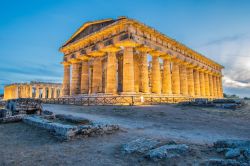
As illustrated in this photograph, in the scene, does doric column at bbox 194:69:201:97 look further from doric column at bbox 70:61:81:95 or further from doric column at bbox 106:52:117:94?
doric column at bbox 70:61:81:95

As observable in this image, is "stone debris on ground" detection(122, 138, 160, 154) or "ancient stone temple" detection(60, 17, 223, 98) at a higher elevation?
"ancient stone temple" detection(60, 17, 223, 98)

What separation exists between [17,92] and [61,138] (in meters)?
65.8

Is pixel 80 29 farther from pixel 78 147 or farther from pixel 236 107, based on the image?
pixel 78 147

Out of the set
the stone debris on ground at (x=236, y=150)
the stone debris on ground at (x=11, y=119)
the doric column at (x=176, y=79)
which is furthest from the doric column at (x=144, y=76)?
the stone debris on ground at (x=236, y=150)

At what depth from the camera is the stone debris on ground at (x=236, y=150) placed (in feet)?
12.9

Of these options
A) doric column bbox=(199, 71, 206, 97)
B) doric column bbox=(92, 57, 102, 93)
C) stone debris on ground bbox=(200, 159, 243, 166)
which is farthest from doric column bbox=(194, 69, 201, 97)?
stone debris on ground bbox=(200, 159, 243, 166)

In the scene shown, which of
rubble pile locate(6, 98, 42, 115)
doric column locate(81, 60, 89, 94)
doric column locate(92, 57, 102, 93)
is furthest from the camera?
doric column locate(81, 60, 89, 94)

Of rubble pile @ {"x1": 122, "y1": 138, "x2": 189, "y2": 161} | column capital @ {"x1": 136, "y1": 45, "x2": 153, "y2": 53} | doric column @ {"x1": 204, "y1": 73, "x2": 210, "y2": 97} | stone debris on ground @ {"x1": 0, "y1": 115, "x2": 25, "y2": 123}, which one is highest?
column capital @ {"x1": 136, "y1": 45, "x2": 153, "y2": 53}

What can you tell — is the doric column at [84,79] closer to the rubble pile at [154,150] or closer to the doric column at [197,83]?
the doric column at [197,83]

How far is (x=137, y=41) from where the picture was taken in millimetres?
22844

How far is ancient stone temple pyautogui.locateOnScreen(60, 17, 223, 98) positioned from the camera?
23.0 metres

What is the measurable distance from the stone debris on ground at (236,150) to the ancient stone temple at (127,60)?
56.5 feet

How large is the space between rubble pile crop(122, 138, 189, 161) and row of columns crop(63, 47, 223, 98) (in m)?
17.0

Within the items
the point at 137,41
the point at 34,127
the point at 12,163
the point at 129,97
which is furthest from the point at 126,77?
the point at 12,163
